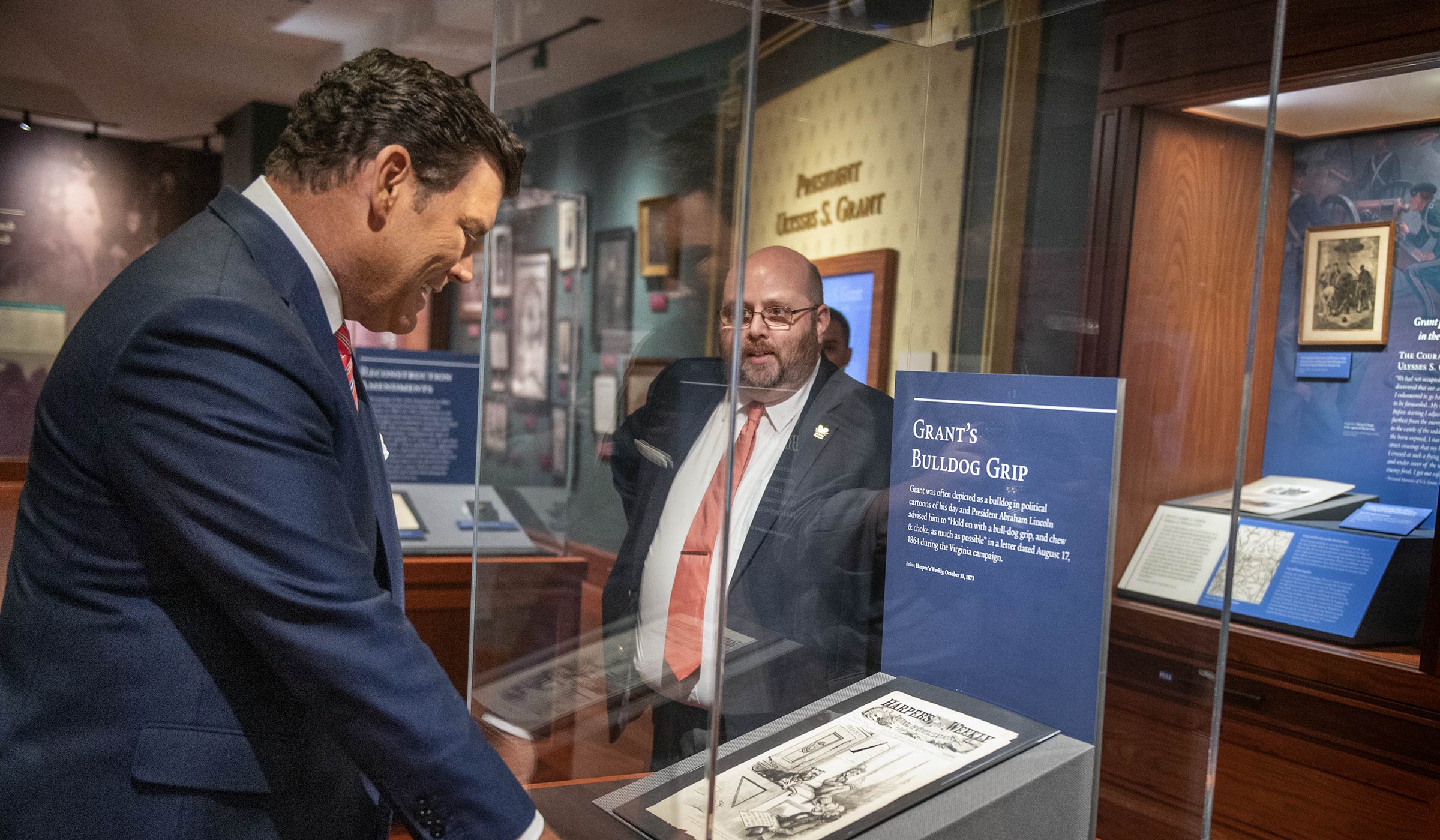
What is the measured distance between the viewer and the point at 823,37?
143 centimetres

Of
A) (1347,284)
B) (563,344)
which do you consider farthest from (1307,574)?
(563,344)

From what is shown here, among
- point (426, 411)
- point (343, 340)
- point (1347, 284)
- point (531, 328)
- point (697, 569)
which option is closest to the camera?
point (343, 340)

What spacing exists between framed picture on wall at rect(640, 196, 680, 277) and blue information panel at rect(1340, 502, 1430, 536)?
1781mm

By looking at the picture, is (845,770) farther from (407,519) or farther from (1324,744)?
(407,519)

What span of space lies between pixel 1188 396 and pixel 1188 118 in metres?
0.40

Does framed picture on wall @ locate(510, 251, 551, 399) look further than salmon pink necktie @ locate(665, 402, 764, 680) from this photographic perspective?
Yes

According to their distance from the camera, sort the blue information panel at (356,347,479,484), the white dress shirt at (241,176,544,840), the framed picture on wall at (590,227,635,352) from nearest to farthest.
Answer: the white dress shirt at (241,176,544,840) < the framed picture on wall at (590,227,635,352) < the blue information panel at (356,347,479,484)

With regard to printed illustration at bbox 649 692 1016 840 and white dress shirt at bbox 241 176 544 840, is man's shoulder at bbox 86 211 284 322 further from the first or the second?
printed illustration at bbox 649 692 1016 840

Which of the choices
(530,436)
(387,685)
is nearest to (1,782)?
(387,685)

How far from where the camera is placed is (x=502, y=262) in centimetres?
213

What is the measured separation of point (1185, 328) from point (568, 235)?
113 centimetres

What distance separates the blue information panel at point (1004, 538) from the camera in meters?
1.29

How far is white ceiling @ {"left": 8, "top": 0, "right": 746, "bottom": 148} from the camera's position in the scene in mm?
1866

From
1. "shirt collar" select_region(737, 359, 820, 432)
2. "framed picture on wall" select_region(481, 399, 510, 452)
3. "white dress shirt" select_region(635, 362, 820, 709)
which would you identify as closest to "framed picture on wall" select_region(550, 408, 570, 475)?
"framed picture on wall" select_region(481, 399, 510, 452)
